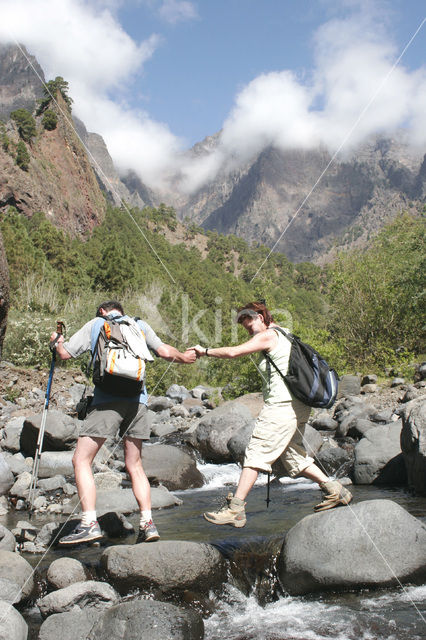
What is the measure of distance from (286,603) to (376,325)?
62.0ft

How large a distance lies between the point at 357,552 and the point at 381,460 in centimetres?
398

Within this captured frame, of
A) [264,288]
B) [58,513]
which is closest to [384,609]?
[58,513]

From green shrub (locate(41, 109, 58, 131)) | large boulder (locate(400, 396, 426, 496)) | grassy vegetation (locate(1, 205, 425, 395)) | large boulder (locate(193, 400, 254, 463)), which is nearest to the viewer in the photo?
large boulder (locate(400, 396, 426, 496))

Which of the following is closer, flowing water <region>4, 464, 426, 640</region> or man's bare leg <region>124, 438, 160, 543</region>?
flowing water <region>4, 464, 426, 640</region>

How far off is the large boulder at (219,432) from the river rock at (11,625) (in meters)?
7.68

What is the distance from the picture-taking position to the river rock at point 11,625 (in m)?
3.87

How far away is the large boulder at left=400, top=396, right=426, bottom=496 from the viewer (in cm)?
746

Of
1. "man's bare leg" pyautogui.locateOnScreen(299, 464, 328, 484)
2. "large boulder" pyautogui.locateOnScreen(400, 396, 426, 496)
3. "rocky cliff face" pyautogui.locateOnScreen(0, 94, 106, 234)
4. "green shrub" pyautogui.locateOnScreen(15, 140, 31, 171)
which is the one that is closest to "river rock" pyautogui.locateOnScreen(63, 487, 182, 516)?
"man's bare leg" pyautogui.locateOnScreen(299, 464, 328, 484)

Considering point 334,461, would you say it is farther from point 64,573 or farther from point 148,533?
point 64,573

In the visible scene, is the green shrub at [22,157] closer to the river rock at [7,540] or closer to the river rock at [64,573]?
the river rock at [7,540]

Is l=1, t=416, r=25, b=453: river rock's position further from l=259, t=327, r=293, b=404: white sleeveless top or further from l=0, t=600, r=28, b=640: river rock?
l=259, t=327, r=293, b=404: white sleeveless top

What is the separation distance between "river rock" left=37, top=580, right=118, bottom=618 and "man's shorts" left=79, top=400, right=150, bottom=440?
1255mm

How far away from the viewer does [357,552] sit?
494cm

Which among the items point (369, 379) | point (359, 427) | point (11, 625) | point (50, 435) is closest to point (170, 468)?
point (50, 435)
